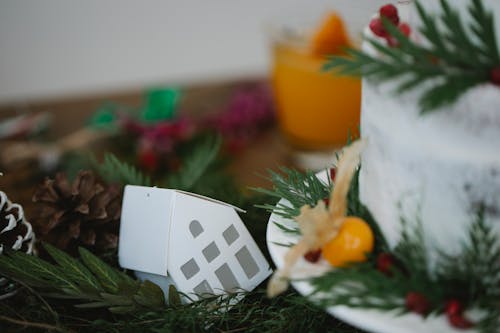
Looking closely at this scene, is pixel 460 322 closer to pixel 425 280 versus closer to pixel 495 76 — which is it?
pixel 425 280

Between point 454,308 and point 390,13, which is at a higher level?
point 390,13

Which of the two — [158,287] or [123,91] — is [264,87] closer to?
[123,91]

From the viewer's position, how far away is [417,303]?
35 cm

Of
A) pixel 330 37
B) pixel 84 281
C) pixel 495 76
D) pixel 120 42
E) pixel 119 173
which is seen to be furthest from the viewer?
pixel 120 42

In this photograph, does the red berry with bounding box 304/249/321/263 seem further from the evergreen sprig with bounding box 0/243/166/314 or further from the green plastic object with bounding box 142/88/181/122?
the green plastic object with bounding box 142/88/181/122

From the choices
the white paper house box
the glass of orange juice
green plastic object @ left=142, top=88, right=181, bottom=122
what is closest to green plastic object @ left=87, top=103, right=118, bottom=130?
green plastic object @ left=142, top=88, right=181, bottom=122

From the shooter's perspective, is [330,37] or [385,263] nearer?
[385,263]

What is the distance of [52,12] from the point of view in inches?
56.7

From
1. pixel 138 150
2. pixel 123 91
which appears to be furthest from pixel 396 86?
pixel 123 91

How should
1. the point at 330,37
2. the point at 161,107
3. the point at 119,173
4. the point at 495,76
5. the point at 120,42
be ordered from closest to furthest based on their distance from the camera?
the point at 495,76
the point at 119,173
the point at 330,37
the point at 161,107
the point at 120,42

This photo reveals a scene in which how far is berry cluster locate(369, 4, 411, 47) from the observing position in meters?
0.40

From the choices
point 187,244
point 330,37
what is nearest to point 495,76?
point 187,244

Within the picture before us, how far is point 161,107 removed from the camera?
41.8 inches

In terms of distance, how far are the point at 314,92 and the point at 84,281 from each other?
1.82 feet
